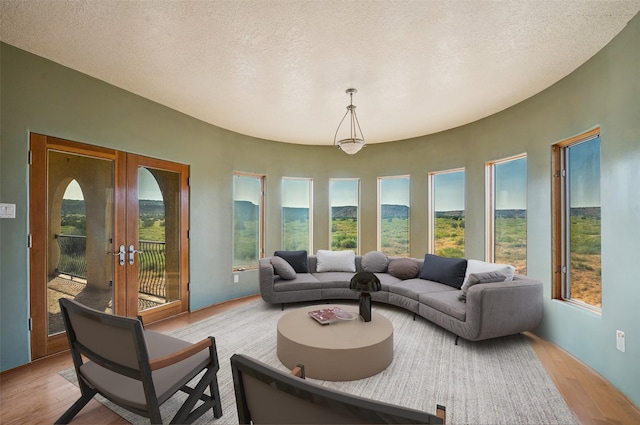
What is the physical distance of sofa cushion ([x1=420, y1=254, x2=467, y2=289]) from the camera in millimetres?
3998

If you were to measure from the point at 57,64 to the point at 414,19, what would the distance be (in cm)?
352

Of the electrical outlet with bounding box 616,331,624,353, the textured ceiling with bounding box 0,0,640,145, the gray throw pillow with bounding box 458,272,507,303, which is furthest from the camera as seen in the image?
the gray throw pillow with bounding box 458,272,507,303

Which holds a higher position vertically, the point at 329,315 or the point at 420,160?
the point at 420,160

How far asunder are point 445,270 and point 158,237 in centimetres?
410

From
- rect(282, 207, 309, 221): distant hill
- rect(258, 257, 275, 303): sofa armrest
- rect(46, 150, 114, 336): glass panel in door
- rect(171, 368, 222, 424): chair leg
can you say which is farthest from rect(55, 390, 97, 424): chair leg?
rect(282, 207, 309, 221): distant hill

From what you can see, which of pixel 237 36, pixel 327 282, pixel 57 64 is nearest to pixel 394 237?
pixel 327 282

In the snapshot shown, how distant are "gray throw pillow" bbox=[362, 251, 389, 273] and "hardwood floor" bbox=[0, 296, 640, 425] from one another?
7.75 ft

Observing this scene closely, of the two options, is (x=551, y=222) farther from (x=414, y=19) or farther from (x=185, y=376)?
(x=185, y=376)

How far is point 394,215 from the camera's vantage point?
232 inches

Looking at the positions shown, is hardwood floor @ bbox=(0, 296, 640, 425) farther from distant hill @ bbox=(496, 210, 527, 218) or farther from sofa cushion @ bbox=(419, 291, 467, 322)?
distant hill @ bbox=(496, 210, 527, 218)

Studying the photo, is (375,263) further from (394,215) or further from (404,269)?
(394,215)

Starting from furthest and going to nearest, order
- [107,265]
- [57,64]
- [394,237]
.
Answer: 1. [394,237]
2. [107,265]
3. [57,64]

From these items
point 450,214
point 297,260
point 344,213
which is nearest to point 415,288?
point 450,214

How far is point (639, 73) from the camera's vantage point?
7.30 feet
